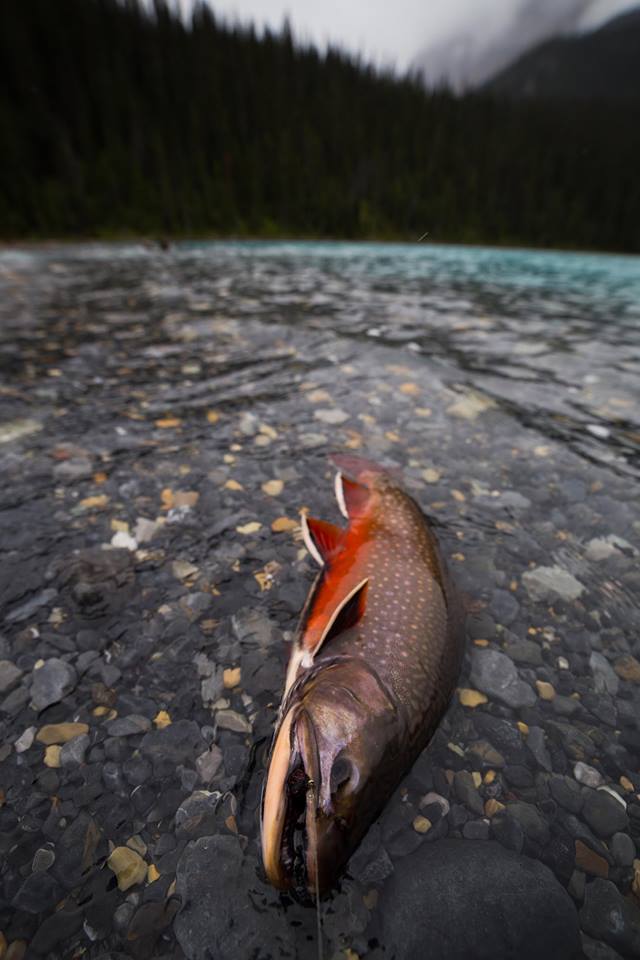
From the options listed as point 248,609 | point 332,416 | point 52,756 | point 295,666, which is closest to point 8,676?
point 52,756

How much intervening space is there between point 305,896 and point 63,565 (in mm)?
2371

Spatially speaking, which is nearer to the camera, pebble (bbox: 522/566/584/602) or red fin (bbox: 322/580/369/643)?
red fin (bbox: 322/580/369/643)

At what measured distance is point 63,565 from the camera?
3.07 meters

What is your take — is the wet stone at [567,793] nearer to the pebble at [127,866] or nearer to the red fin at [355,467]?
the pebble at [127,866]

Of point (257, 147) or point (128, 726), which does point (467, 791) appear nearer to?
point (128, 726)

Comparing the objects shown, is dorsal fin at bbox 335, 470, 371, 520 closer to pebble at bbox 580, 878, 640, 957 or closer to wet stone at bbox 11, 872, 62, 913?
pebble at bbox 580, 878, 640, 957

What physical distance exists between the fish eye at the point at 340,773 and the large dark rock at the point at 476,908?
46cm

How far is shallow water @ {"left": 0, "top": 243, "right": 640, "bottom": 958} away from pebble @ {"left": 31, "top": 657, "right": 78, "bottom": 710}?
1.0 inches

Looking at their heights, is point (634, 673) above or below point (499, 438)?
below

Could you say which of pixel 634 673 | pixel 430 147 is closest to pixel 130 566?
pixel 634 673

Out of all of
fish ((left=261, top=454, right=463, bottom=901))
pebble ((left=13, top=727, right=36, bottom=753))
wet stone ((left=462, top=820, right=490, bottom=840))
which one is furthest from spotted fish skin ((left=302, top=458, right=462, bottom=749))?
pebble ((left=13, top=727, right=36, bottom=753))

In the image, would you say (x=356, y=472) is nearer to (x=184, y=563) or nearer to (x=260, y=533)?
(x=260, y=533)

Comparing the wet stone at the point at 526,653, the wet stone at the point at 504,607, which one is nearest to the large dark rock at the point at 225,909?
the wet stone at the point at 526,653

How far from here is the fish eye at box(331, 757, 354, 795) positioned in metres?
1.66
